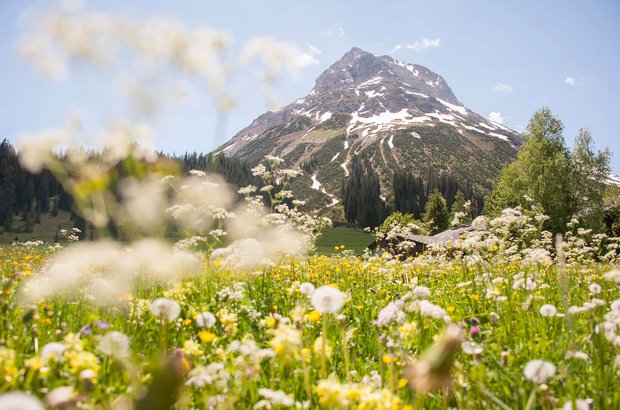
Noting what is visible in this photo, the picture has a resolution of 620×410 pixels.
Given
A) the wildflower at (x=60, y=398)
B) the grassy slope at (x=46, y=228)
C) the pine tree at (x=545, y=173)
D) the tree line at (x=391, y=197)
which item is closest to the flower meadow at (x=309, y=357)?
the wildflower at (x=60, y=398)

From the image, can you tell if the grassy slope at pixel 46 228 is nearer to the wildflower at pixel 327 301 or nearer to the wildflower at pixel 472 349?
the wildflower at pixel 327 301

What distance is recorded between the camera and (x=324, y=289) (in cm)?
250

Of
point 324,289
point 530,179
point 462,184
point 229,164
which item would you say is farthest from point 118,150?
point 462,184

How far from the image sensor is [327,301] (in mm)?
2381

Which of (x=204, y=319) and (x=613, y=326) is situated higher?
(x=613, y=326)

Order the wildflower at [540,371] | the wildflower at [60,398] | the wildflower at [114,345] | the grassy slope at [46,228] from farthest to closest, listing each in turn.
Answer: the grassy slope at [46,228] < the wildflower at [114,345] < the wildflower at [540,371] < the wildflower at [60,398]

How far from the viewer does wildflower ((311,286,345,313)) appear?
91.0 inches

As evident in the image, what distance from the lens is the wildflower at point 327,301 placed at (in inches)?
91.0

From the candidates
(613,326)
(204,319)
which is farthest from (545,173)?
(204,319)

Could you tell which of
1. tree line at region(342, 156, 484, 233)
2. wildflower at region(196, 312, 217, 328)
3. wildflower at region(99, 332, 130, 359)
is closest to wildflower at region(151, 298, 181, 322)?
wildflower at region(196, 312, 217, 328)

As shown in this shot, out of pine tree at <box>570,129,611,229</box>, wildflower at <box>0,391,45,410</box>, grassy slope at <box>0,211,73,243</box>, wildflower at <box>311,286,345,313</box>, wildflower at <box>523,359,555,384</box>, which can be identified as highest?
pine tree at <box>570,129,611,229</box>

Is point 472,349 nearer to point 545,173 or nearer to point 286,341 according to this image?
point 286,341

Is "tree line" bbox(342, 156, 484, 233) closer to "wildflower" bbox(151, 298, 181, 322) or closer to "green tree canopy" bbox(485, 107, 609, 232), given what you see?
"green tree canopy" bbox(485, 107, 609, 232)

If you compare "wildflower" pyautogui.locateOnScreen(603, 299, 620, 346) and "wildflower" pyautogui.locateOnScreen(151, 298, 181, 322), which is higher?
"wildflower" pyautogui.locateOnScreen(603, 299, 620, 346)
